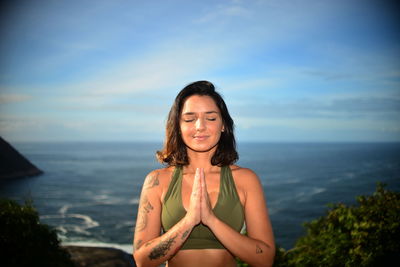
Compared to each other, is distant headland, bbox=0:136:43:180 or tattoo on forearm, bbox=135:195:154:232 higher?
tattoo on forearm, bbox=135:195:154:232

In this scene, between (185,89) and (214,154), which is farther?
(214,154)

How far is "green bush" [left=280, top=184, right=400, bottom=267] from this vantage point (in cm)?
412

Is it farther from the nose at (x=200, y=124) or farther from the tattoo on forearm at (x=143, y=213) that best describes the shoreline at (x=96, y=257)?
the nose at (x=200, y=124)

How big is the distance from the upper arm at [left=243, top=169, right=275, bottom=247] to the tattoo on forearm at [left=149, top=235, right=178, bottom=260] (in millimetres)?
745

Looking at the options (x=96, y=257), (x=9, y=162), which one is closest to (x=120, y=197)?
(x=9, y=162)

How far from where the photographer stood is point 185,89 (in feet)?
8.54

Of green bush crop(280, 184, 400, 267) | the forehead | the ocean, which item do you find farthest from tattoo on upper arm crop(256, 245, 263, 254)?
the ocean

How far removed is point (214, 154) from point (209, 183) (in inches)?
13.6

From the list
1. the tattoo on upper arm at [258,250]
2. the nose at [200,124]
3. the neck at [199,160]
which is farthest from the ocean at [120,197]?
the tattoo on upper arm at [258,250]

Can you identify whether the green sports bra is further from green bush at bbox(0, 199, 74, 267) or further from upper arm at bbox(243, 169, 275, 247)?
green bush at bbox(0, 199, 74, 267)

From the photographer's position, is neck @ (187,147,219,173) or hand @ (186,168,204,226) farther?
neck @ (187,147,219,173)

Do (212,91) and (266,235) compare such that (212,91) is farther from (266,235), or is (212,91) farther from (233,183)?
(266,235)

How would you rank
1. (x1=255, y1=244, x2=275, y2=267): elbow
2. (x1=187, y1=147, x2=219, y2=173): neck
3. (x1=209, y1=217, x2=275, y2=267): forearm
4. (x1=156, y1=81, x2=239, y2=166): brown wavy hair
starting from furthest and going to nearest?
(x1=187, y1=147, x2=219, y2=173): neck, (x1=156, y1=81, x2=239, y2=166): brown wavy hair, (x1=255, y1=244, x2=275, y2=267): elbow, (x1=209, y1=217, x2=275, y2=267): forearm

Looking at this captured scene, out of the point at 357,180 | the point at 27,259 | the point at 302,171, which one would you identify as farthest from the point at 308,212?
the point at 27,259
